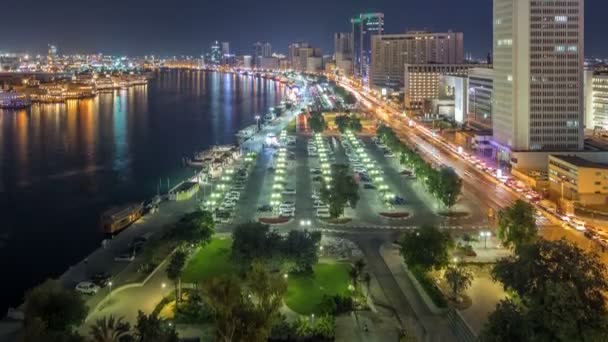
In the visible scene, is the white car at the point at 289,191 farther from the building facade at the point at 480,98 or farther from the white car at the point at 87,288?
the building facade at the point at 480,98

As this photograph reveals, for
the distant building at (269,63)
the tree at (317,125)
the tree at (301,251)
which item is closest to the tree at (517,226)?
the tree at (301,251)

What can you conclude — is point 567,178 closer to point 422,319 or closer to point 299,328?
point 422,319

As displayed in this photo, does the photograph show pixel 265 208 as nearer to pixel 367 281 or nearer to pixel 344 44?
pixel 367 281

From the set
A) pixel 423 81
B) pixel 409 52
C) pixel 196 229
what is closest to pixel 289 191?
pixel 196 229

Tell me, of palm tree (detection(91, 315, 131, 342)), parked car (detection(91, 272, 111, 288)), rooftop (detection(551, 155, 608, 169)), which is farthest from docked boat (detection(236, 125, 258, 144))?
A: palm tree (detection(91, 315, 131, 342))

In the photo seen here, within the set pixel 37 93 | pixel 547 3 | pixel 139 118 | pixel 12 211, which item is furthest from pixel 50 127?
pixel 547 3

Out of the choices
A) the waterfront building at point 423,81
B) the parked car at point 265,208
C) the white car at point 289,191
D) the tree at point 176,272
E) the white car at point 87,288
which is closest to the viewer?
the tree at point 176,272

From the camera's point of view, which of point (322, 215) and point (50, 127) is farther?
point (50, 127)

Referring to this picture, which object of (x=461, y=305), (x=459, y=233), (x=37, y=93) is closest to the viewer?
(x=461, y=305)
